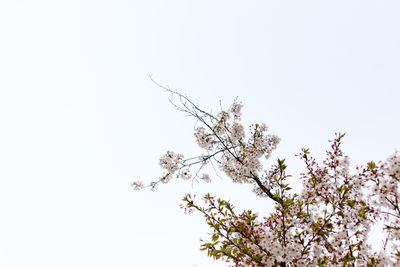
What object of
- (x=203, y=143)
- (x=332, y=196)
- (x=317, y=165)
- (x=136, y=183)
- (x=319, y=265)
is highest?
(x=203, y=143)

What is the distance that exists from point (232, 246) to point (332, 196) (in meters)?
2.22

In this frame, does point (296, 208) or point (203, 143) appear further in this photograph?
point (203, 143)

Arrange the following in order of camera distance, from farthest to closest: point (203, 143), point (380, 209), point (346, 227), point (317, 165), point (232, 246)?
point (203, 143) < point (317, 165) < point (346, 227) < point (232, 246) < point (380, 209)

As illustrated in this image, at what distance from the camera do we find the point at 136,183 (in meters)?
9.52

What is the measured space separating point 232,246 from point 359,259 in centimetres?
218

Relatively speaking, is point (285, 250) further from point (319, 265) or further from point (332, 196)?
point (332, 196)

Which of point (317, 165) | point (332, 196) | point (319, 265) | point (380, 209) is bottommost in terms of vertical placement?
point (319, 265)

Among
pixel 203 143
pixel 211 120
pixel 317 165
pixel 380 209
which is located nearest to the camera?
pixel 380 209

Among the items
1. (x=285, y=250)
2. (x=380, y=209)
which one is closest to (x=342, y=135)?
(x=380, y=209)

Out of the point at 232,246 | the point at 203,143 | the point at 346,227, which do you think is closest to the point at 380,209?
the point at 346,227

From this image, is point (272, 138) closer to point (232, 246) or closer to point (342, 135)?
point (342, 135)

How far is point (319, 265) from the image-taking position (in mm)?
4516

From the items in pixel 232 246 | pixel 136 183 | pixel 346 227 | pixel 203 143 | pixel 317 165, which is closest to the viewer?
pixel 232 246

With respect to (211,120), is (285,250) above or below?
below
